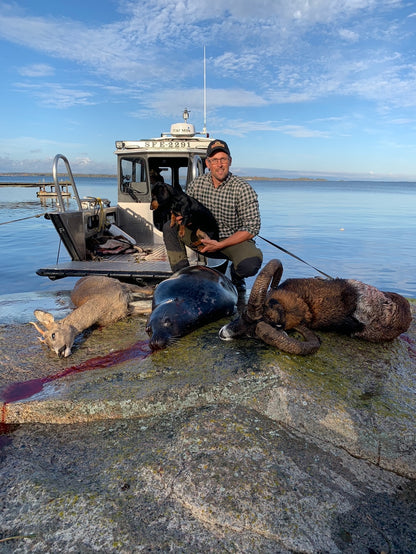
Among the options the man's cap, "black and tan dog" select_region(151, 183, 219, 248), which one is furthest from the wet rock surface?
the man's cap

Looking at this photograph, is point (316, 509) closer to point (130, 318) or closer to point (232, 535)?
point (232, 535)

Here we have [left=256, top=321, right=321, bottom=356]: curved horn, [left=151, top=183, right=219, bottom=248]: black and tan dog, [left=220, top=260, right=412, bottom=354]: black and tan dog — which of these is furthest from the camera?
[left=151, top=183, right=219, bottom=248]: black and tan dog

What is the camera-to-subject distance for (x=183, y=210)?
5555 millimetres

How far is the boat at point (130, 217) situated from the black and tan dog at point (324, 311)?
3355mm

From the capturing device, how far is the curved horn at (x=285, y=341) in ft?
11.8

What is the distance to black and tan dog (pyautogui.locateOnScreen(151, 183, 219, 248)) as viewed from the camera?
549 cm

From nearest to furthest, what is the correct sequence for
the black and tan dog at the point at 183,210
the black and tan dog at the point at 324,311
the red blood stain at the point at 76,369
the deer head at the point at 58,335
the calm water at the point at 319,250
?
the red blood stain at the point at 76,369 < the black and tan dog at the point at 324,311 < the deer head at the point at 58,335 < the black and tan dog at the point at 183,210 < the calm water at the point at 319,250

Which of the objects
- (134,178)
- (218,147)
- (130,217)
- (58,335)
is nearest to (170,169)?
(134,178)

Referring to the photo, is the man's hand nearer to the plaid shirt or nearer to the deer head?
the plaid shirt

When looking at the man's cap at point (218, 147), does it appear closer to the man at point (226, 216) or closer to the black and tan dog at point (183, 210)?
the man at point (226, 216)

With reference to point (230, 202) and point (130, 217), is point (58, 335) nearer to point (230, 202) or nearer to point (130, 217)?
point (230, 202)

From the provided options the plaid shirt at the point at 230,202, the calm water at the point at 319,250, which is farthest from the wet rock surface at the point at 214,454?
the calm water at the point at 319,250

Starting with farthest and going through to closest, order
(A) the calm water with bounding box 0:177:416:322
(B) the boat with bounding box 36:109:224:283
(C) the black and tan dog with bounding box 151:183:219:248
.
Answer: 1. (A) the calm water with bounding box 0:177:416:322
2. (B) the boat with bounding box 36:109:224:283
3. (C) the black and tan dog with bounding box 151:183:219:248

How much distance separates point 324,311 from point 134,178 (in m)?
7.62
